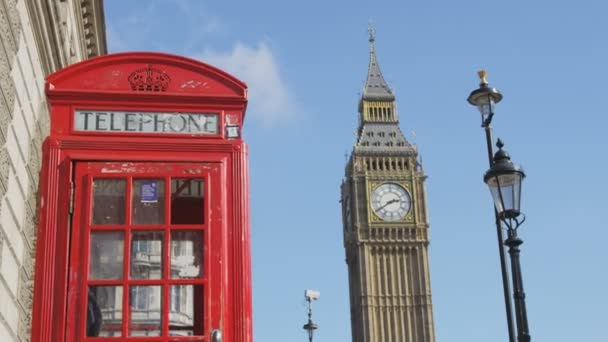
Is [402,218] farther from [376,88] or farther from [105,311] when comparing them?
[105,311]

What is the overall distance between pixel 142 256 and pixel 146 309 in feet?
0.88

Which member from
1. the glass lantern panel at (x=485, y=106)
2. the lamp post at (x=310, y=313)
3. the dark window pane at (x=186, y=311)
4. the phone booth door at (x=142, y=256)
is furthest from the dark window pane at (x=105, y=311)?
the lamp post at (x=310, y=313)

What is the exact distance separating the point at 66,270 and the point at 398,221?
59788 millimetres

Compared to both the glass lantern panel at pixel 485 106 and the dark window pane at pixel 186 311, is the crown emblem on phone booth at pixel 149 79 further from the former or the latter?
the glass lantern panel at pixel 485 106

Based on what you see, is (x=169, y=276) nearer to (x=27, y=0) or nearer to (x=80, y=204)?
(x=80, y=204)

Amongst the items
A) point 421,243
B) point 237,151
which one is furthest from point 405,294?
point 237,151

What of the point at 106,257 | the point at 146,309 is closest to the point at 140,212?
the point at 106,257

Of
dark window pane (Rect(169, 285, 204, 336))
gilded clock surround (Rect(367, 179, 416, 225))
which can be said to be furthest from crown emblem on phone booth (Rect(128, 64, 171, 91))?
gilded clock surround (Rect(367, 179, 416, 225))

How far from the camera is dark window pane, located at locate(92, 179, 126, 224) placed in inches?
194

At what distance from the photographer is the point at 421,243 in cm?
6425

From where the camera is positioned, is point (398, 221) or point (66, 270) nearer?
point (66, 270)

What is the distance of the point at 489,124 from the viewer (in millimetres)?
9195

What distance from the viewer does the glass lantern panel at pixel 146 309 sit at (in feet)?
15.8

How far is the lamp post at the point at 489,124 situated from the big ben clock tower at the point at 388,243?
5363 centimetres
